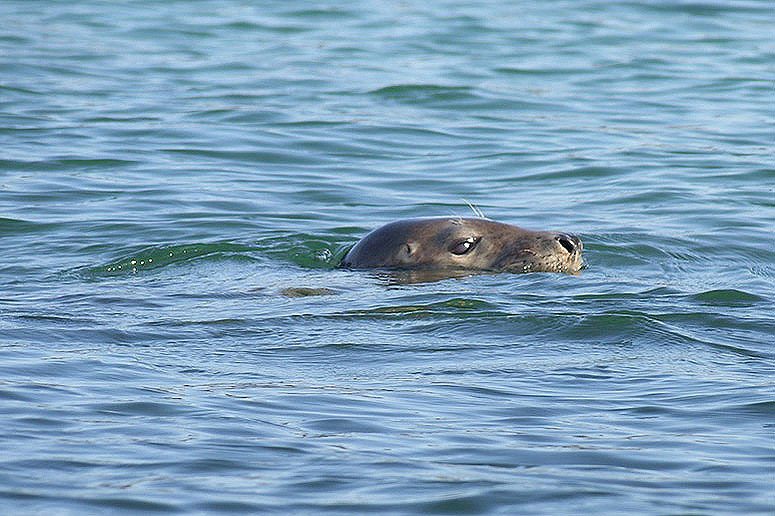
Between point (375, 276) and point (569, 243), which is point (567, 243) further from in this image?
point (375, 276)

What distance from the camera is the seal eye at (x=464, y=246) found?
937cm

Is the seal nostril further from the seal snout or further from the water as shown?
the water

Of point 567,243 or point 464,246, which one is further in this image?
point 464,246

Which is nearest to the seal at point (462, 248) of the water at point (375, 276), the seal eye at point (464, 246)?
the seal eye at point (464, 246)

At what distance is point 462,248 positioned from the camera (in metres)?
9.38

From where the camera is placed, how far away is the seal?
30.0 ft

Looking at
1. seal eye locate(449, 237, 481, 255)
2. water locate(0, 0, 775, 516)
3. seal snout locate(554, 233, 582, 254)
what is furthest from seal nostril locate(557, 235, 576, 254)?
seal eye locate(449, 237, 481, 255)

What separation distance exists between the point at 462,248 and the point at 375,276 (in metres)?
0.64

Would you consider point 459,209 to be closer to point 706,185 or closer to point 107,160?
point 706,185

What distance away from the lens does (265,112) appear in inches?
611

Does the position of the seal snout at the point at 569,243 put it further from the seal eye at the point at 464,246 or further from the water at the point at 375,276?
the seal eye at the point at 464,246

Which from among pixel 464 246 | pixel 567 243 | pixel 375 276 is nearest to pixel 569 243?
pixel 567 243

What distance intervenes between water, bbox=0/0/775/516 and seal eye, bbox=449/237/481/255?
1.11 feet

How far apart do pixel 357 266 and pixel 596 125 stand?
6264mm
